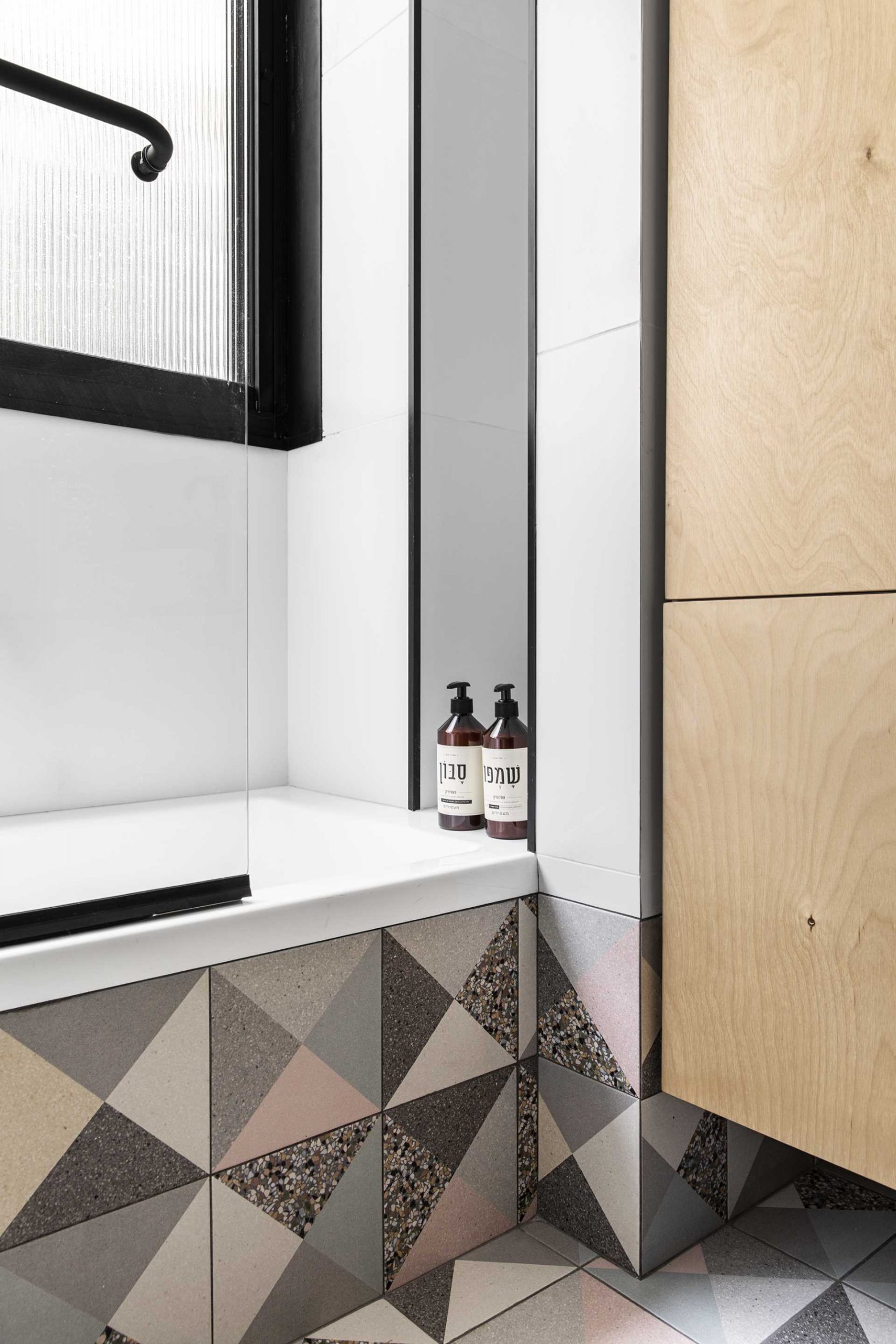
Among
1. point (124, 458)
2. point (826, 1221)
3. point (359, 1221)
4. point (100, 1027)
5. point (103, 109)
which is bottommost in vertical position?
point (826, 1221)

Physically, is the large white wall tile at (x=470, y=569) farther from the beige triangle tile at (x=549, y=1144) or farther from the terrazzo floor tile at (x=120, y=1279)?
the terrazzo floor tile at (x=120, y=1279)

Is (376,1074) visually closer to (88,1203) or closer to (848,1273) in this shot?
(88,1203)

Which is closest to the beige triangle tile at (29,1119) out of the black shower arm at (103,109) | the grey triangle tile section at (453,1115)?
the grey triangle tile section at (453,1115)

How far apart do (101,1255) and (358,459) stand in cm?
109

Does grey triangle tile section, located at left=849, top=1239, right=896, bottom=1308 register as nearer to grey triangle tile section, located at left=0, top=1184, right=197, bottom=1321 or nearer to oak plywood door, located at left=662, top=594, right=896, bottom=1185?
oak plywood door, located at left=662, top=594, right=896, bottom=1185

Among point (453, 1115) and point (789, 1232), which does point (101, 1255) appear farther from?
point (789, 1232)

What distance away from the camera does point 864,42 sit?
0.77 metres

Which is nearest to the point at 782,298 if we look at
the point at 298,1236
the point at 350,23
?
the point at 298,1236

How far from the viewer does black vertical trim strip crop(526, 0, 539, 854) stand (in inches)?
40.6

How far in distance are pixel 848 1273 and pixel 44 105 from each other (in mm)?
1312

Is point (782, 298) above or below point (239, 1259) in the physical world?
above

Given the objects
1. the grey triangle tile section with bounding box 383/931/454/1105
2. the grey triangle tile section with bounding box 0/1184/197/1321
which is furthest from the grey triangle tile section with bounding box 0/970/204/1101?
the grey triangle tile section with bounding box 383/931/454/1105

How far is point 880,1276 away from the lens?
3.10ft

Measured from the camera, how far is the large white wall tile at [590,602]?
950 millimetres
